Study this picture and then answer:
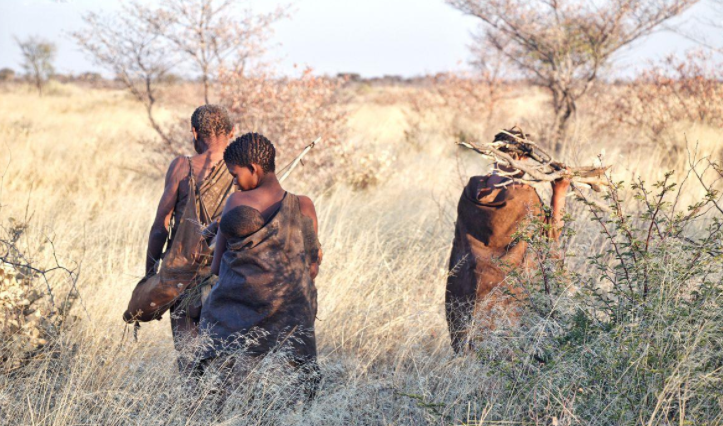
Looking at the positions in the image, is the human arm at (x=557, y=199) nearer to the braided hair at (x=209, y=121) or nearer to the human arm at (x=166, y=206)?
the braided hair at (x=209, y=121)

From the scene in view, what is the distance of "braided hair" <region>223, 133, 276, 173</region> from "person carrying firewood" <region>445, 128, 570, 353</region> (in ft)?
4.28

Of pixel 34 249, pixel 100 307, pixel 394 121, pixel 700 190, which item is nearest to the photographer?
pixel 100 307

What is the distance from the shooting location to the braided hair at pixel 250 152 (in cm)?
299

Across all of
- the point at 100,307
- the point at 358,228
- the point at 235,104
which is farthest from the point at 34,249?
the point at 235,104

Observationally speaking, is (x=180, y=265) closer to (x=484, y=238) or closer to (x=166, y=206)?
(x=166, y=206)

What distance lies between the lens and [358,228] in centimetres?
663

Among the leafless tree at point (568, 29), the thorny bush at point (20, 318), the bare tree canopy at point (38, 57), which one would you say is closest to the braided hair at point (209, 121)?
the thorny bush at point (20, 318)

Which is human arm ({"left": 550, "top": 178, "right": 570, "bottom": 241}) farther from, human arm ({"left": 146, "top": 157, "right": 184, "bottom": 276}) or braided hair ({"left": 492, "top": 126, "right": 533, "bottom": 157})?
human arm ({"left": 146, "top": 157, "right": 184, "bottom": 276})

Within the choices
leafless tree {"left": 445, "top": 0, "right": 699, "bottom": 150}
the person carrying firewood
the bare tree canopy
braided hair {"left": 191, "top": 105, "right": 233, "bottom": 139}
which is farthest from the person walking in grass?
the bare tree canopy

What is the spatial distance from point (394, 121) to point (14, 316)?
17.5 meters

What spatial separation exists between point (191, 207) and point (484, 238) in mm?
1619

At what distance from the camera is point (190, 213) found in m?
3.33

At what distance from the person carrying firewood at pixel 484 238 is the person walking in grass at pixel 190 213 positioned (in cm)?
135

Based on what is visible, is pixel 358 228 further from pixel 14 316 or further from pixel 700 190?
pixel 700 190
